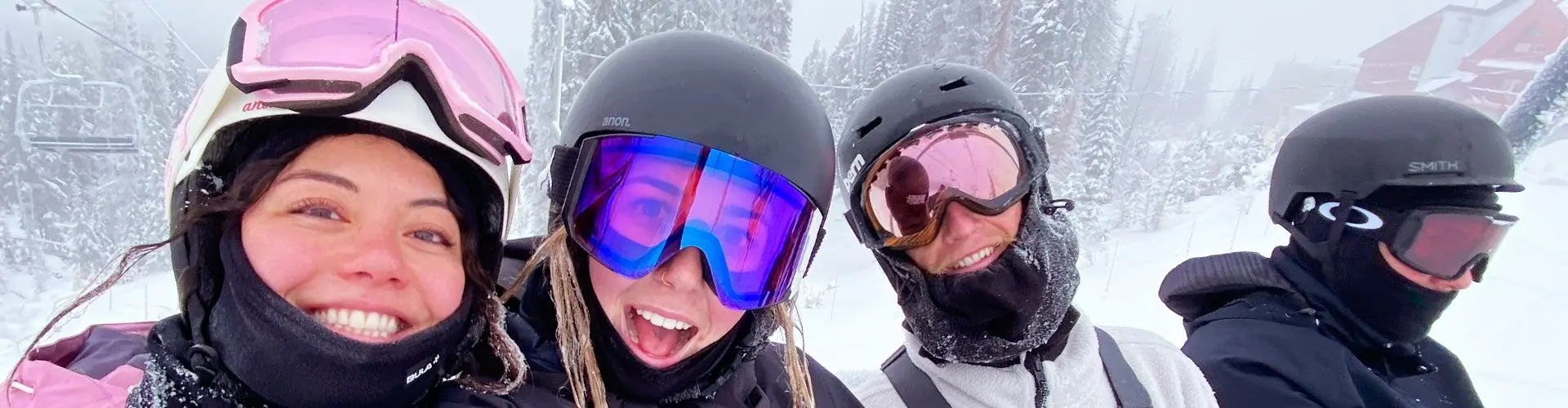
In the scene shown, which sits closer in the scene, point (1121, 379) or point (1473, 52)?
point (1121, 379)

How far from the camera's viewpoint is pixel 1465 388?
→ 3.28 m

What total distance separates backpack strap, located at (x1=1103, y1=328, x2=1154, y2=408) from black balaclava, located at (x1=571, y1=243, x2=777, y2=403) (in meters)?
1.32

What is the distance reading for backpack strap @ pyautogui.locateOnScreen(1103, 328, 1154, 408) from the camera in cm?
233

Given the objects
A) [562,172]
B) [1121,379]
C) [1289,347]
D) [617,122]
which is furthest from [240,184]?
[1289,347]

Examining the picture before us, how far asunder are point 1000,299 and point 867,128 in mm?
781

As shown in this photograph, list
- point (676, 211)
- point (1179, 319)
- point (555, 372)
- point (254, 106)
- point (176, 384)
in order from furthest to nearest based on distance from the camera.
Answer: point (1179, 319)
point (676, 211)
point (555, 372)
point (254, 106)
point (176, 384)

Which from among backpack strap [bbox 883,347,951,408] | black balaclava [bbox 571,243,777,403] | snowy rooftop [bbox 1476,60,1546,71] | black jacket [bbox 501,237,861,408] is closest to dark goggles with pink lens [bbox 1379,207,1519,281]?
backpack strap [bbox 883,347,951,408]

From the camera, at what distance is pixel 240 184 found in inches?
55.7

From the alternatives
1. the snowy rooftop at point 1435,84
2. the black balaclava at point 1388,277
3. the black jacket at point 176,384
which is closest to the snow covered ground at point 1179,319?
the black jacket at point 176,384

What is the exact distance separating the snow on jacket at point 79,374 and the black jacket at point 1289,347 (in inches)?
136

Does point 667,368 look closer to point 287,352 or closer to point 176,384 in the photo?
point 287,352

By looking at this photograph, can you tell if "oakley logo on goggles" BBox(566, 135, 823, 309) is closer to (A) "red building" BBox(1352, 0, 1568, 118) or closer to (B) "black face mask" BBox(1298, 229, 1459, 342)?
(B) "black face mask" BBox(1298, 229, 1459, 342)

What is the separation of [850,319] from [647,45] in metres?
11.3

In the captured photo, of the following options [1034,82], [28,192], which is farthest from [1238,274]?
[28,192]
